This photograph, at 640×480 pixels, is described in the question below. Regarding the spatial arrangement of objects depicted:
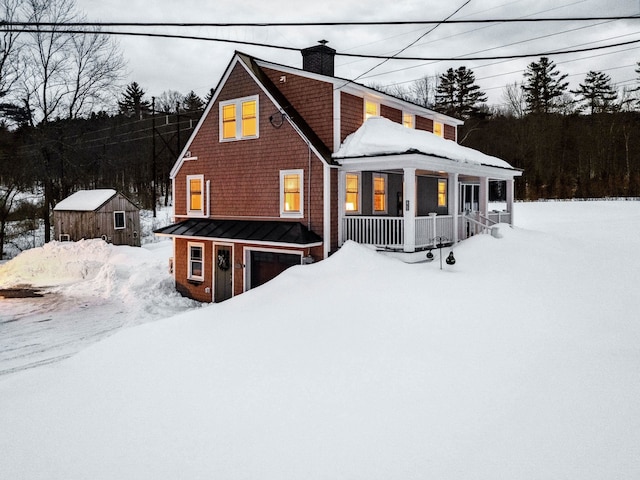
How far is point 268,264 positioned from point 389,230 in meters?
5.43

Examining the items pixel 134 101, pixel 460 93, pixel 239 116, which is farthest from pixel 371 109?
pixel 134 101

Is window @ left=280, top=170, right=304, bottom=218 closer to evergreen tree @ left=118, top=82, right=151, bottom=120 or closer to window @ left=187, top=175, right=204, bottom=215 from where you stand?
window @ left=187, top=175, right=204, bottom=215

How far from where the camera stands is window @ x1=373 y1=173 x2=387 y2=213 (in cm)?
1856

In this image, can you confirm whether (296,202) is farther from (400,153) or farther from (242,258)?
(400,153)

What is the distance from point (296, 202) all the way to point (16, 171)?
27963mm

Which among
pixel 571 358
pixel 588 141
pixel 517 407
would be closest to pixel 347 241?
pixel 571 358

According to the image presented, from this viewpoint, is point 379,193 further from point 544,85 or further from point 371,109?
point 544,85

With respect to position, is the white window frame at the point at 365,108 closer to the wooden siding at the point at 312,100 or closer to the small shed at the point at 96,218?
the wooden siding at the point at 312,100

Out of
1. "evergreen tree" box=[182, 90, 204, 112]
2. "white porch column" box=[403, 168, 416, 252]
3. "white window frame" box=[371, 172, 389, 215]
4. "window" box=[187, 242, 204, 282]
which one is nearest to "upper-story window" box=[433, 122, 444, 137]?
"white window frame" box=[371, 172, 389, 215]

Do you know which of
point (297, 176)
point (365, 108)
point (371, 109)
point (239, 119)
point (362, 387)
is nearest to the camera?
point (362, 387)

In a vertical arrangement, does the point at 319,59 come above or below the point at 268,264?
above

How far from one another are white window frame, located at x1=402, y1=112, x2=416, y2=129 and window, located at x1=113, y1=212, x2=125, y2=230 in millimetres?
21681

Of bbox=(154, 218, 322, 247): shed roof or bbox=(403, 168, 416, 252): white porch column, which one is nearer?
bbox=(403, 168, 416, 252): white porch column

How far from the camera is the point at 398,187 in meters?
20.0
